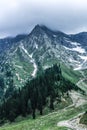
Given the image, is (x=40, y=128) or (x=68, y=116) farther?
(x=68, y=116)

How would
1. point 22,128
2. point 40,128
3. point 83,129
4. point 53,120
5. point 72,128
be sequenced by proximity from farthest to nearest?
point 53,120, point 22,128, point 40,128, point 72,128, point 83,129

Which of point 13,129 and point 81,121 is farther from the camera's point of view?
point 13,129

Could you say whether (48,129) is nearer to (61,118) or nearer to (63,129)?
(63,129)

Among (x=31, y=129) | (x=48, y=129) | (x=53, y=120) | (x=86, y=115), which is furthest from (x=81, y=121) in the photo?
(x=53, y=120)

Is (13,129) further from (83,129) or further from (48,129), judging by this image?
(83,129)

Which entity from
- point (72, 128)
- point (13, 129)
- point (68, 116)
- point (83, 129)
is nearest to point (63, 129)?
point (72, 128)

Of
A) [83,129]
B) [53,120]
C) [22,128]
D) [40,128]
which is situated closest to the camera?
[83,129]

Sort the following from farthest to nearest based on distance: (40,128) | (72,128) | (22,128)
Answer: (22,128) < (40,128) < (72,128)

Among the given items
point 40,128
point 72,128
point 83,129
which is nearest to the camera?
point 83,129
